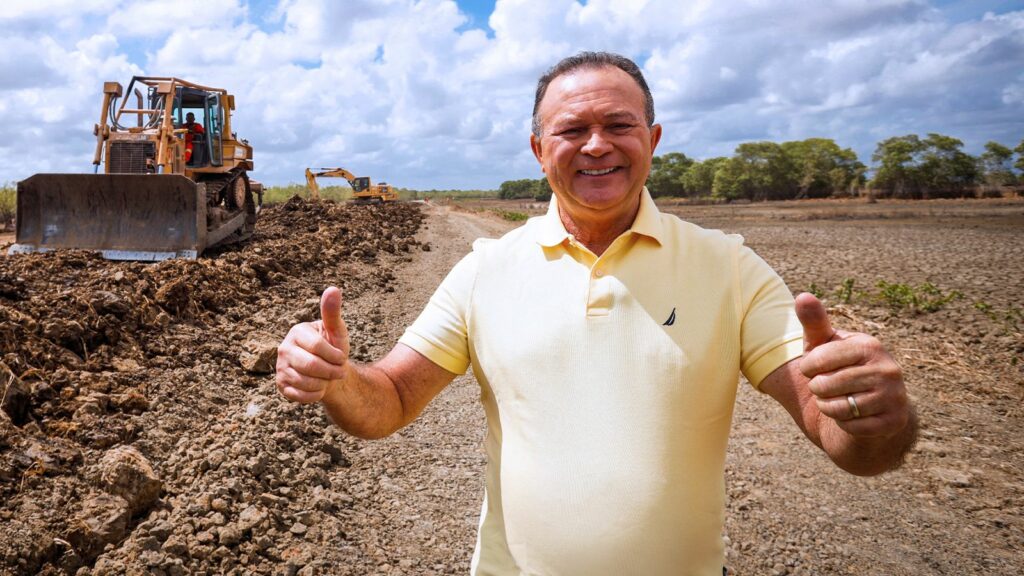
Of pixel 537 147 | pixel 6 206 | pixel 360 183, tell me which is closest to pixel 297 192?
pixel 360 183

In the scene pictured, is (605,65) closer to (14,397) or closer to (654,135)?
(654,135)

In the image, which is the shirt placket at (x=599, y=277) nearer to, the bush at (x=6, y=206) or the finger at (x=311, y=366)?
the finger at (x=311, y=366)

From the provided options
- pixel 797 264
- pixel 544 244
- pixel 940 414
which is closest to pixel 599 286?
pixel 544 244

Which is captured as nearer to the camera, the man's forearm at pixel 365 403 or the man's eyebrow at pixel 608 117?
the man's forearm at pixel 365 403

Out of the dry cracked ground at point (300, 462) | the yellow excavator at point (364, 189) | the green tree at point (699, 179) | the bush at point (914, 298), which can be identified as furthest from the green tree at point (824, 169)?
the dry cracked ground at point (300, 462)

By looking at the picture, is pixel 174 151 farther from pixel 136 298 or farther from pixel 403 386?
pixel 403 386

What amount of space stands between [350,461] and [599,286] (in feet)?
10.1

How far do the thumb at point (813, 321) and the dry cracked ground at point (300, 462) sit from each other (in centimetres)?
218

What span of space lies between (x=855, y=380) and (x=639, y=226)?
620 millimetres

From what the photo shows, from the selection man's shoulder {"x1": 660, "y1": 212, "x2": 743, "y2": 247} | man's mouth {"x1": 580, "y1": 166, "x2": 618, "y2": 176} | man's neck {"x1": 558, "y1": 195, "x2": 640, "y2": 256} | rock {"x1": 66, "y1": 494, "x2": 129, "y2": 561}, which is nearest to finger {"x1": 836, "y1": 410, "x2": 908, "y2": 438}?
man's shoulder {"x1": 660, "y1": 212, "x2": 743, "y2": 247}

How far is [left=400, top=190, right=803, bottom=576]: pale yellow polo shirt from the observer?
1512 mm

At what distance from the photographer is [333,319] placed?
1.55 m

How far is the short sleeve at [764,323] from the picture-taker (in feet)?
5.06

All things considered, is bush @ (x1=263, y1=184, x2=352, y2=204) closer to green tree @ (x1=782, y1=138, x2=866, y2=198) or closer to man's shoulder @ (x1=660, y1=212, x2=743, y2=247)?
green tree @ (x1=782, y1=138, x2=866, y2=198)
